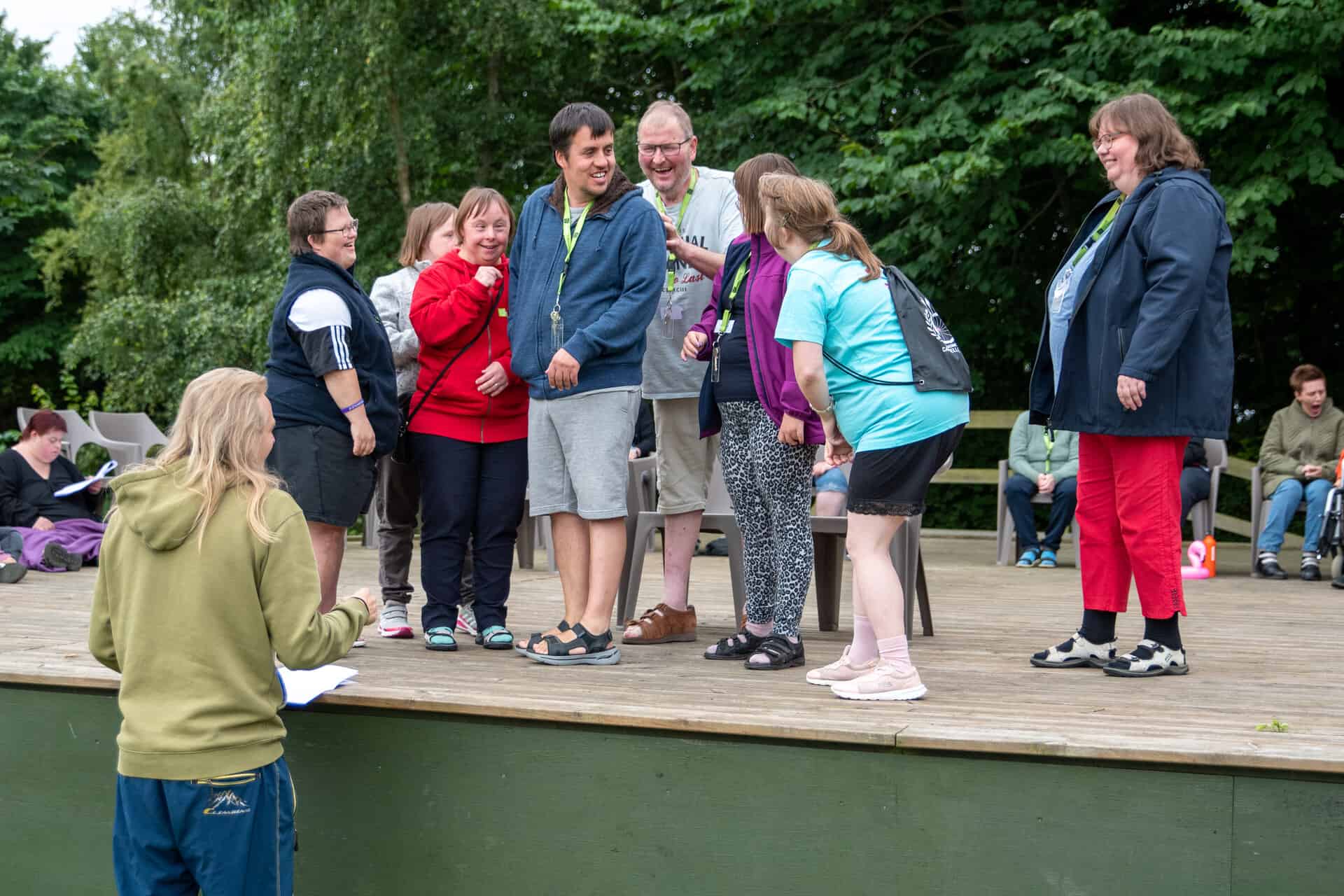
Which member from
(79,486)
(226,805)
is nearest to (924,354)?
(226,805)

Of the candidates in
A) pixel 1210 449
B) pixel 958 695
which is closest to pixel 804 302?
pixel 958 695

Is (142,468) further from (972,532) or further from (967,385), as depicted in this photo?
(972,532)

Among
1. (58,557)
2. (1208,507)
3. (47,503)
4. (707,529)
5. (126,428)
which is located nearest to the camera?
(707,529)

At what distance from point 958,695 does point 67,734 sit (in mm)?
2189

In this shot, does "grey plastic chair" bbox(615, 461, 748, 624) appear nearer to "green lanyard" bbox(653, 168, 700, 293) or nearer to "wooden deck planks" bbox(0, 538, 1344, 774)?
"wooden deck planks" bbox(0, 538, 1344, 774)

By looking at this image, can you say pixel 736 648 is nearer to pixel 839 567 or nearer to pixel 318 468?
pixel 839 567

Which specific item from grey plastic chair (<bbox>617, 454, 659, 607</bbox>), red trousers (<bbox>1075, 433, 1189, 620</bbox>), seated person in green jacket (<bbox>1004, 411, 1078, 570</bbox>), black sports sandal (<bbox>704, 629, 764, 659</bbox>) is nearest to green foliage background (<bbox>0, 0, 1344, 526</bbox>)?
seated person in green jacket (<bbox>1004, 411, 1078, 570</bbox>)

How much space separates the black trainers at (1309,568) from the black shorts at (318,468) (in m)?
4.75

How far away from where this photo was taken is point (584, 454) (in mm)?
3451

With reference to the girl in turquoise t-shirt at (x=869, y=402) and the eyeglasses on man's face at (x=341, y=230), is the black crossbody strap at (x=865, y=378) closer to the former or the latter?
the girl in turquoise t-shirt at (x=869, y=402)

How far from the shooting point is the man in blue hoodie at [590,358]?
3.44 m

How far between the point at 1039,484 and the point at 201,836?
5552 mm

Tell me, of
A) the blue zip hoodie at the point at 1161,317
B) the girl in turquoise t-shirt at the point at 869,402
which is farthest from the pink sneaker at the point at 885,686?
the blue zip hoodie at the point at 1161,317

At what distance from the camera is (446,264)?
3721 mm
